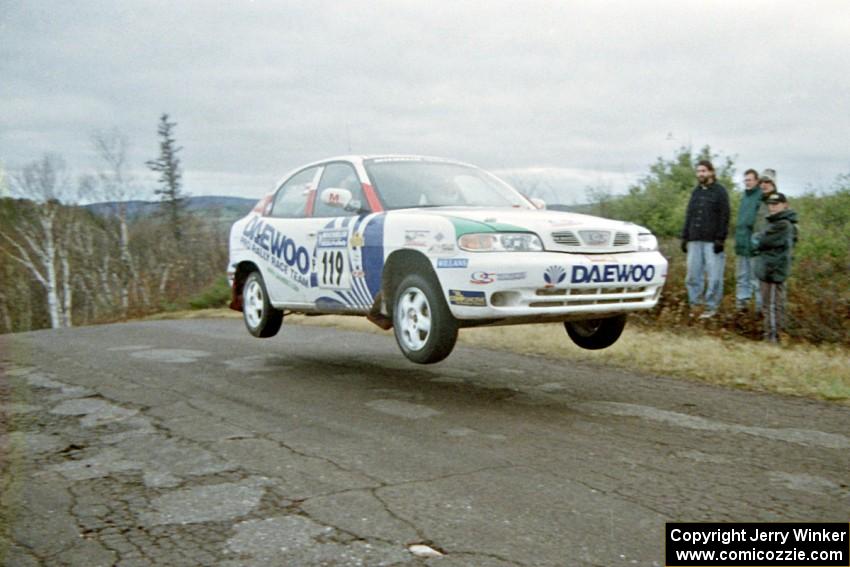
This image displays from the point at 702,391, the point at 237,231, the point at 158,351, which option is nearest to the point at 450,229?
the point at 702,391

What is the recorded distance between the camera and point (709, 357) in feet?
24.7

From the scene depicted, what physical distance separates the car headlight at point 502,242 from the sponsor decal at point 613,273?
A: 33 cm

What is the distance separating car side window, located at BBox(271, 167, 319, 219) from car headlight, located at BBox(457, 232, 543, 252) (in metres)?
2.54

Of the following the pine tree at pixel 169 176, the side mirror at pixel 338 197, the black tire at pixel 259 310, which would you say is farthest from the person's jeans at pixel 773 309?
the pine tree at pixel 169 176

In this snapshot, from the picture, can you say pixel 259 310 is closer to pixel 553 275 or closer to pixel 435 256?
pixel 435 256

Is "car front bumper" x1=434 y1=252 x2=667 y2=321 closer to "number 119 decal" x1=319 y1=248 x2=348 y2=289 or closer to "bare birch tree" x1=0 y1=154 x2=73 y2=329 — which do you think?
"number 119 decal" x1=319 y1=248 x2=348 y2=289


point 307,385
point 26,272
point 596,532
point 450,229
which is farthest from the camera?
point 26,272

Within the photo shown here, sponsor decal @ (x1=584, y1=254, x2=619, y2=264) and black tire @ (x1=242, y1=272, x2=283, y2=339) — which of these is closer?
sponsor decal @ (x1=584, y1=254, x2=619, y2=264)

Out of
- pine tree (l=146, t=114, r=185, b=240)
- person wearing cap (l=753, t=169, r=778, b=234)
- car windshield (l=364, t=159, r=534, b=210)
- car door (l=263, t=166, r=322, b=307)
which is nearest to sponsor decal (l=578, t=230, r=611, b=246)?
car windshield (l=364, t=159, r=534, b=210)

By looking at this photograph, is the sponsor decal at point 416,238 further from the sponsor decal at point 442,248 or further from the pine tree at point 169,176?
the pine tree at point 169,176

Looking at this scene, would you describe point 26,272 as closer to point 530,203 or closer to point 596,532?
point 530,203

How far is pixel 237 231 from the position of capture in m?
8.55

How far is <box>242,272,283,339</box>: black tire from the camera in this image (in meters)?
8.01

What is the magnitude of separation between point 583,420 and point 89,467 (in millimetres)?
3003
